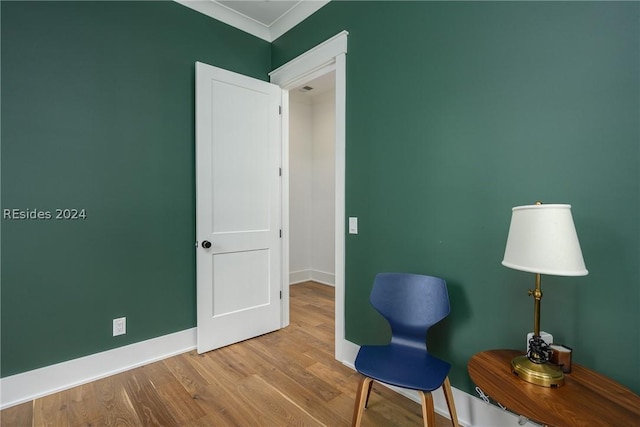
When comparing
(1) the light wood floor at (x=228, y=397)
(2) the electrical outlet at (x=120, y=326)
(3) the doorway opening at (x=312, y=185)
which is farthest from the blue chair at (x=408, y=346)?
(3) the doorway opening at (x=312, y=185)

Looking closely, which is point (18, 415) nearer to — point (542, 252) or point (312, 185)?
point (542, 252)

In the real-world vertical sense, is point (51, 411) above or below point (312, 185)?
below

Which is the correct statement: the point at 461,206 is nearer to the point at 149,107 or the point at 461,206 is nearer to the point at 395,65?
the point at 395,65

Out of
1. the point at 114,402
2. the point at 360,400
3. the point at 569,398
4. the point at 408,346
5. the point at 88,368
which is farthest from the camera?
the point at 88,368

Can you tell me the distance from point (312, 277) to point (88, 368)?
326 cm

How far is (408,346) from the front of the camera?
1705 mm

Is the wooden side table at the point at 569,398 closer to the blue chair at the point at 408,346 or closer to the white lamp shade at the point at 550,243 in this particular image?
the blue chair at the point at 408,346

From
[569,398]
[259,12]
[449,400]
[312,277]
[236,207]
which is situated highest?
[259,12]

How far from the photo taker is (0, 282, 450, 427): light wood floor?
172 cm

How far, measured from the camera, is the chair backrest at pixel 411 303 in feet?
5.42

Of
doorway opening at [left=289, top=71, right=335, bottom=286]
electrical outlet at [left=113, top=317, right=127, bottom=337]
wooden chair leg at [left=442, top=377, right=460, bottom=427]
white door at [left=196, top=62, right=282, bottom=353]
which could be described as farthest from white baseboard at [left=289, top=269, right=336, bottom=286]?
wooden chair leg at [left=442, top=377, right=460, bottom=427]

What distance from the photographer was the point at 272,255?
2.92 m

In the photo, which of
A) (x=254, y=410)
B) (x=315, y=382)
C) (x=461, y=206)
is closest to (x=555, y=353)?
(x=461, y=206)

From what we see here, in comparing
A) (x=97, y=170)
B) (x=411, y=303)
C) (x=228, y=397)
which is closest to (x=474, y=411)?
(x=411, y=303)
